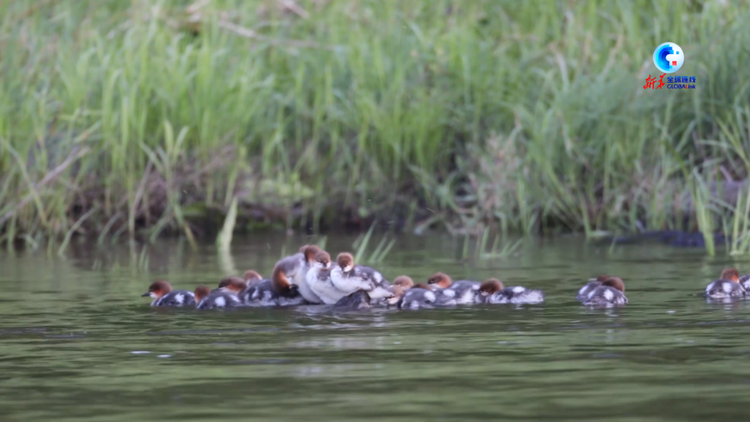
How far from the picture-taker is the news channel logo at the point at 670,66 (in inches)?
446

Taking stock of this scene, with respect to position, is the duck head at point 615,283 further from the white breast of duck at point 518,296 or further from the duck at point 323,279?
the duck at point 323,279

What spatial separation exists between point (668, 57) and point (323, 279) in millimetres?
5680

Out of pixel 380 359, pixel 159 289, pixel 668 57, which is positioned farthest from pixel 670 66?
pixel 380 359

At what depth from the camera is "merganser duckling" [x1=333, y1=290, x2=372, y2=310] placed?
664 cm

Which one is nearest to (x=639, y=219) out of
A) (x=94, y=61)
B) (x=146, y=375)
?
(x=94, y=61)

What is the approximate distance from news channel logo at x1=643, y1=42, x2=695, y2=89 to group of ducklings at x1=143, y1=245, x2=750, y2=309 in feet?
15.0

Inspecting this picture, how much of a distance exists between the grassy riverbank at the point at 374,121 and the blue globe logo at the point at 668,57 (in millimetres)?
108

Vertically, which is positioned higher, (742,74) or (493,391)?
(742,74)

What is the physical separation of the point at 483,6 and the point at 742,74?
435 cm

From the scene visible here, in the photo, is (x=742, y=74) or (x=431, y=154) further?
(x=431, y=154)

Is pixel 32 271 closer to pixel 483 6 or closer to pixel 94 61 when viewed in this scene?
pixel 94 61

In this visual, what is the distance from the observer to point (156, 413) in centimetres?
393

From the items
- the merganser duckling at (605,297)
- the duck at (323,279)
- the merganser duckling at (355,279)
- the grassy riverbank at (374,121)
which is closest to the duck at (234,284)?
the duck at (323,279)

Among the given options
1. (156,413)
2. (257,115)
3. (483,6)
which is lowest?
(156,413)
